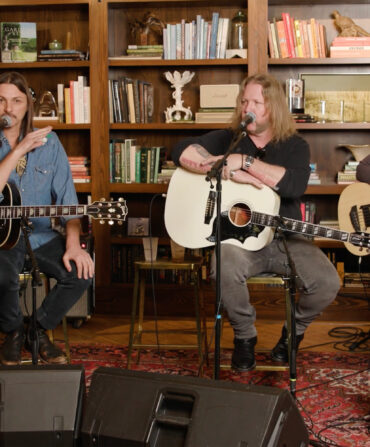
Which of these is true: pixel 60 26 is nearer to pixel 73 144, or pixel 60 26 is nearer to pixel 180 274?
pixel 73 144

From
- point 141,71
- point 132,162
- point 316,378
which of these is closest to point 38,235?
point 132,162

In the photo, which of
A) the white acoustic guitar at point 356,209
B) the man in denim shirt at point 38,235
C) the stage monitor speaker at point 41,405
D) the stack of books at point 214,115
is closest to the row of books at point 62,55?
the stack of books at point 214,115

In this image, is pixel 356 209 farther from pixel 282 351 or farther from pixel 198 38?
pixel 198 38

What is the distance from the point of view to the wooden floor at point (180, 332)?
11.7ft

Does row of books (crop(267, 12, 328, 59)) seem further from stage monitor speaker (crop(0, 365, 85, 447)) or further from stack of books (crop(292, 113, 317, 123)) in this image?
stage monitor speaker (crop(0, 365, 85, 447))

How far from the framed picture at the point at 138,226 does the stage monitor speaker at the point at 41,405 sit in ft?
7.91

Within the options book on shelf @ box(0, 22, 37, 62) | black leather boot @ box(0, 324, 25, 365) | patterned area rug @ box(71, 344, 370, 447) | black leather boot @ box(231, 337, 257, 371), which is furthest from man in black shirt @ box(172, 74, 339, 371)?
book on shelf @ box(0, 22, 37, 62)

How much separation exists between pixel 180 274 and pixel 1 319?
154cm

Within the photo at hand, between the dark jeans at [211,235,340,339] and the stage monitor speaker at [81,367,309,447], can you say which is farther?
the dark jeans at [211,235,340,339]

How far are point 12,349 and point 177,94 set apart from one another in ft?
6.35

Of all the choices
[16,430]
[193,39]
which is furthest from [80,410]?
[193,39]

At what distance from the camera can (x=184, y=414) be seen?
173 centimetres

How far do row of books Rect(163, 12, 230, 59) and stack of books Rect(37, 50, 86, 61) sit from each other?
503 millimetres

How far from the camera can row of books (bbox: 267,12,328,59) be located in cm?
397
